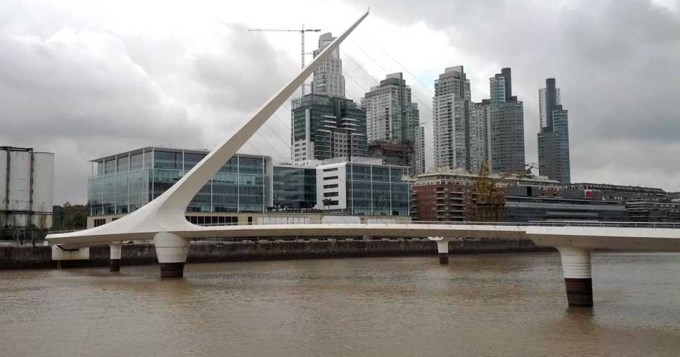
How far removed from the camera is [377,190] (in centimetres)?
10231

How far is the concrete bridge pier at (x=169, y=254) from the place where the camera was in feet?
130

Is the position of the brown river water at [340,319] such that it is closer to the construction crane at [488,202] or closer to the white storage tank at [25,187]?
the white storage tank at [25,187]

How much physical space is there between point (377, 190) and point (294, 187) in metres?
12.0

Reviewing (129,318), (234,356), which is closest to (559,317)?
(234,356)

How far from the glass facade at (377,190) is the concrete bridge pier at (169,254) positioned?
58.3m

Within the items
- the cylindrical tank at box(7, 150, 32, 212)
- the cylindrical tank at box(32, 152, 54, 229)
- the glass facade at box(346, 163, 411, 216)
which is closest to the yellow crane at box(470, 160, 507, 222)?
the glass facade at box(346, 163, 411, 216)

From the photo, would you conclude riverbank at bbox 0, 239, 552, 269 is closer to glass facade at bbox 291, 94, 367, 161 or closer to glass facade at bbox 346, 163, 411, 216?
glass facade at bbox 346, 163, 411, 216

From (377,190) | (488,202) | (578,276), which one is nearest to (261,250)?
(488,202)

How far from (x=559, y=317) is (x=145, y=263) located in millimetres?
41179

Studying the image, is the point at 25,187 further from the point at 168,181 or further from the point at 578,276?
the point at 578,276

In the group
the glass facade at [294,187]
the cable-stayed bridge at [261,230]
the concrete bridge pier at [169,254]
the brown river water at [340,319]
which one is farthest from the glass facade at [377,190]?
the brown river water at [340,319]

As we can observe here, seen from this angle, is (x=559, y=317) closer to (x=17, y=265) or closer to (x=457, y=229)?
(x=457, y=229)

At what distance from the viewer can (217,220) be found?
82375mm

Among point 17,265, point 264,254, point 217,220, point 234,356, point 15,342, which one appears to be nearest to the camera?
point 234,356
